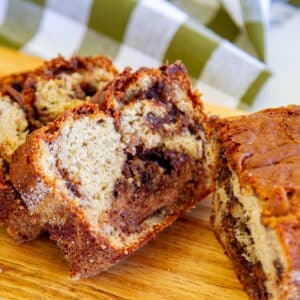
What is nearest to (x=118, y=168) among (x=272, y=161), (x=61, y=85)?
(x=61, y=85)

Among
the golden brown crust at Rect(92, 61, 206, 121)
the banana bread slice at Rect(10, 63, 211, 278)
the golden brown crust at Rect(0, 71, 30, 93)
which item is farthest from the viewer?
the golden brown crust at Rect(0, 71, 30, 93)

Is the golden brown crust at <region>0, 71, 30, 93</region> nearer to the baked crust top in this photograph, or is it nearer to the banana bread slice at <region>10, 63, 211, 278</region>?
the banana bread slice at <region>10, 63, 211, 278</region>

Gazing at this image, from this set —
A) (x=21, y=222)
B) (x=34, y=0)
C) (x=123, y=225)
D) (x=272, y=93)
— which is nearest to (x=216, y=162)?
(x=123, y=225)

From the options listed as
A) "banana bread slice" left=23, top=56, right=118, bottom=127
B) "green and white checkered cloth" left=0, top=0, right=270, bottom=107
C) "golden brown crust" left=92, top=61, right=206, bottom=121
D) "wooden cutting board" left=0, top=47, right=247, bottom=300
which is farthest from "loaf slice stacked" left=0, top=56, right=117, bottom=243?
"green and white checkered cloth" left=0, top=0, right=270, bottom=107

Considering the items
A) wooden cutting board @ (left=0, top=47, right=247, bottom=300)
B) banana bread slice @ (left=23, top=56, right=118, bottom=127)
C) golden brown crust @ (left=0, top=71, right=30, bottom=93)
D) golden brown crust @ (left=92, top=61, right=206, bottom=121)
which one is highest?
golden brown crust @ (left=92, top=61, right=206, bottom=121)

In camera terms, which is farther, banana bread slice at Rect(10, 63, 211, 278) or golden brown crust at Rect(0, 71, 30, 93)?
golden brown crust at Rect(0, 71, 30, 93)

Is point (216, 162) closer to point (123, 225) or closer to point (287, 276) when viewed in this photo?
point (123, 225)
